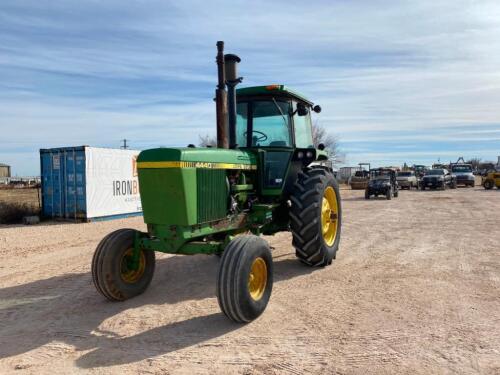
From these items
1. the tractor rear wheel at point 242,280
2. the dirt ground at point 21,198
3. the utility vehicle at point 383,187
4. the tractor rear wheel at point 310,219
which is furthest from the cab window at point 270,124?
the utility vehicle at point 383,187

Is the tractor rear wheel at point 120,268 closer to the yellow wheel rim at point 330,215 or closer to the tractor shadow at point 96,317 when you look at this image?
the tractor shadow at point 96,317

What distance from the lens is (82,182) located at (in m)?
13.9

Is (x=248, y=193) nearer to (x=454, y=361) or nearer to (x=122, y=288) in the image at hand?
(x=122, y=288)

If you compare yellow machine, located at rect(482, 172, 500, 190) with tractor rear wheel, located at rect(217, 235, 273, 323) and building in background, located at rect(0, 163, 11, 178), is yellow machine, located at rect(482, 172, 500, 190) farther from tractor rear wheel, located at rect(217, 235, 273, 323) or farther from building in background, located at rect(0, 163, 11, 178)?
building in background, located at rect(0, 163, 11, 178)

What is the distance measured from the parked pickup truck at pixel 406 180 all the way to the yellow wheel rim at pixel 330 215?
27109mm

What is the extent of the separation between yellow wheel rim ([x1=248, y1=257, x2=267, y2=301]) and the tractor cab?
174 cm

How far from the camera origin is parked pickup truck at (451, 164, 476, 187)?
34.2 m

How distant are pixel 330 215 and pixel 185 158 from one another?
3.22 metres

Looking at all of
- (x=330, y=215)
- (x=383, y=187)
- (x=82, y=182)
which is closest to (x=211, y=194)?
(x=330, y=215)

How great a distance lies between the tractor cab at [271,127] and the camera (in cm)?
641

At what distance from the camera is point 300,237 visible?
20.1ft

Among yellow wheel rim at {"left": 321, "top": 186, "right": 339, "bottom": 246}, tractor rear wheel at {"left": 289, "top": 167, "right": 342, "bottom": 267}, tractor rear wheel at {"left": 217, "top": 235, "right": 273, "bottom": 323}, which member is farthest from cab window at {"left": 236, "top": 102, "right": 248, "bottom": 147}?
tractor rear wheel at {"left": 217, "top": 235, "right": 273, "bottom": 323}

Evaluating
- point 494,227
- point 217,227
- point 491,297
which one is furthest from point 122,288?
point 494,227

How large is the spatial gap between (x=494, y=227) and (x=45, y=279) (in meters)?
10.0
